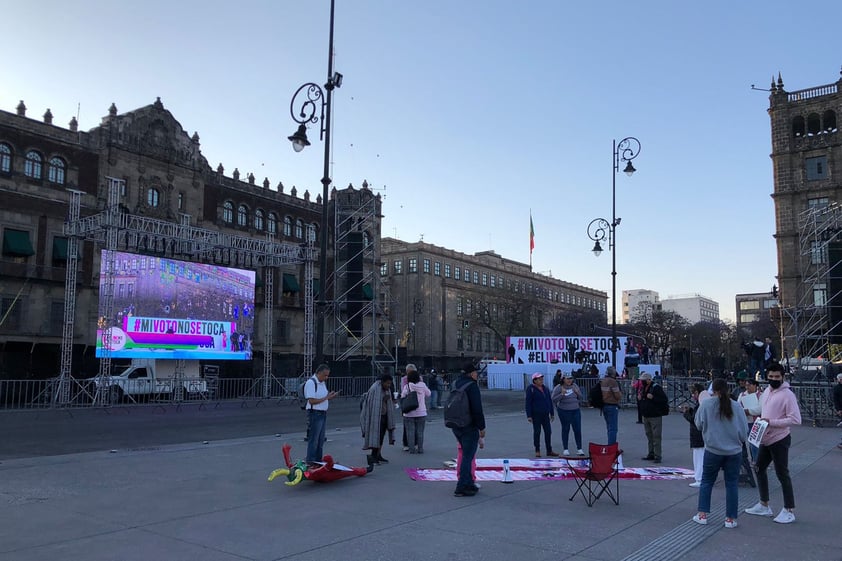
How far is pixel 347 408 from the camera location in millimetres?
26625

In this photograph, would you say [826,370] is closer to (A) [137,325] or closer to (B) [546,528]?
(B) [546,528]

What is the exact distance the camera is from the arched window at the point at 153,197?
41438 mm

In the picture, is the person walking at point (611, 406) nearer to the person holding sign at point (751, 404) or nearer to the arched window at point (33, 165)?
the person holding sign at point (751, 404)

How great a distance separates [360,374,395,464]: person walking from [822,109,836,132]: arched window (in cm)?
5146

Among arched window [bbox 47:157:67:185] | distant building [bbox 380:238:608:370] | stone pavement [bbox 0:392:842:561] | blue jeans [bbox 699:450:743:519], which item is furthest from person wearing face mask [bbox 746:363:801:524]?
distant building [bbox 380:238:608:370]

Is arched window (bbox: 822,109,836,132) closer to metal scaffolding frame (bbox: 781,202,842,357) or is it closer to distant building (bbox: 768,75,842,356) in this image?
distant building (bbox: 768,75,842,356)

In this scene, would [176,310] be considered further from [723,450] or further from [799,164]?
[799,164]

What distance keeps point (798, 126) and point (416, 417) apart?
51.9 metres

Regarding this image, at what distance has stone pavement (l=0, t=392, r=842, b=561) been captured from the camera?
20.4 ft

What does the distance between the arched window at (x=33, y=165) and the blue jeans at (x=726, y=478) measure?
125ft

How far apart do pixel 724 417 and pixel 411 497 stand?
399cm

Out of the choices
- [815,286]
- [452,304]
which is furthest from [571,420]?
[452,304]

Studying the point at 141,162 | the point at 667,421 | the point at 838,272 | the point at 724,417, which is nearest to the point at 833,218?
the point at 838,272

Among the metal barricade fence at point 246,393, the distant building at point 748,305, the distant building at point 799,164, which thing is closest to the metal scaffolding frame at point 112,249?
the metal barricade fence at point 246,393
